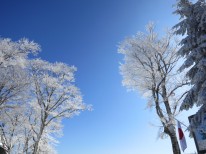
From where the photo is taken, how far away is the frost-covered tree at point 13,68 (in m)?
18.5

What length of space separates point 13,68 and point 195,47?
52.1 feet

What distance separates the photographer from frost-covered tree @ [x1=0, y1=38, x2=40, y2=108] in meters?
18.5

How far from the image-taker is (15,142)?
96.0ft

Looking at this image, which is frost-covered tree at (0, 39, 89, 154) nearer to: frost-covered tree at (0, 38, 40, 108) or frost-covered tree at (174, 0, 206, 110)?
frost-covered tree at (0, 38, 40, 108)

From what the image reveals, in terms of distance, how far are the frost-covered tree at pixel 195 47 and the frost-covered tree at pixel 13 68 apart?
13801 mm

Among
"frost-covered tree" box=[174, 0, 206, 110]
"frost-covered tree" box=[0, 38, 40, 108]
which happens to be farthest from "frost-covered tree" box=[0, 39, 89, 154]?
"frost-covered tree" box=[174, 0, 206, 110]

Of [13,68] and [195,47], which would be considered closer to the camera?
[195,47]

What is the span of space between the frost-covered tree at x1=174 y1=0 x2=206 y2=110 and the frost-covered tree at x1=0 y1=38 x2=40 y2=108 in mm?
13801

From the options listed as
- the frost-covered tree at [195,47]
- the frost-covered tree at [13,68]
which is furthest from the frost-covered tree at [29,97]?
the frost-covered tree at [195,47]

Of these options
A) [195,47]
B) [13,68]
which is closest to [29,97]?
[13,68]

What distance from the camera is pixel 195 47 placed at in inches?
380

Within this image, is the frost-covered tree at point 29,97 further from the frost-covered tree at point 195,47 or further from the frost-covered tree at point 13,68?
the frost-covered tree at point 195,47

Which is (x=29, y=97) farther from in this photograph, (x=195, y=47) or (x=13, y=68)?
(x=195, y=47)

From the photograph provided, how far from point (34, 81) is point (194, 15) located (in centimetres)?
1863
